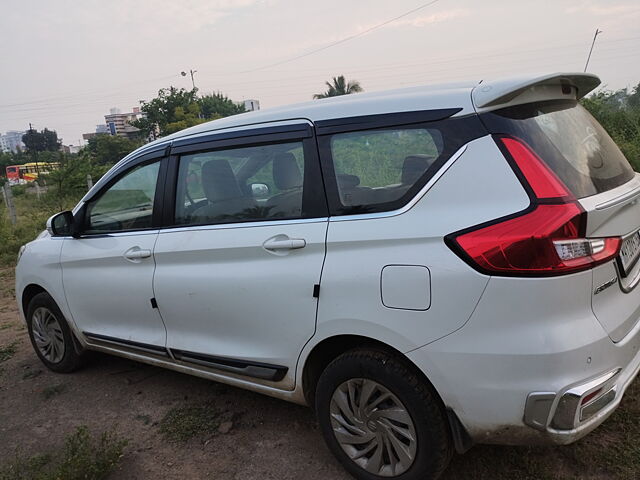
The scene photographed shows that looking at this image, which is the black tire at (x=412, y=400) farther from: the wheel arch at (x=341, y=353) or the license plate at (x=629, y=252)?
the license plate at (x=629, y=252)

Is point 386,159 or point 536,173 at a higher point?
point 386,159

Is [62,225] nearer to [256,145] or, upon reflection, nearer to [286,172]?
[256,145]

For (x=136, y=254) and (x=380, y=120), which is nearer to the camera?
(x=380, y=120)

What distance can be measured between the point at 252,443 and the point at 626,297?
6.69 ft

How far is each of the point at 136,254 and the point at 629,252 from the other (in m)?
2.63

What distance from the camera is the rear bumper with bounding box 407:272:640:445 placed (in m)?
1.76

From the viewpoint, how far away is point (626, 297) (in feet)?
6.61

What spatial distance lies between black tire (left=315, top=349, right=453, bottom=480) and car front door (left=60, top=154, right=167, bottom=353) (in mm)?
1402

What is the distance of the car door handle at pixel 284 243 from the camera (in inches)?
91.7

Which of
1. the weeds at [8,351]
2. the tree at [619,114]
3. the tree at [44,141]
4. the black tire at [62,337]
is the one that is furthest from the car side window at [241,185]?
the tree at [44,141]

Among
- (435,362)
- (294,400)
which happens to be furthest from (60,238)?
(435,362)

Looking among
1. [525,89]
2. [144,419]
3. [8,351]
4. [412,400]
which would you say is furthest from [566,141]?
[8,351]

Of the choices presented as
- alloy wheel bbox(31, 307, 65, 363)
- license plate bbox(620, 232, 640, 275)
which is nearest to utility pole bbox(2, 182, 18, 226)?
alloy wheel bbox(31, 307, 65, 363)

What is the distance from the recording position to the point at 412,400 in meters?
2.05
